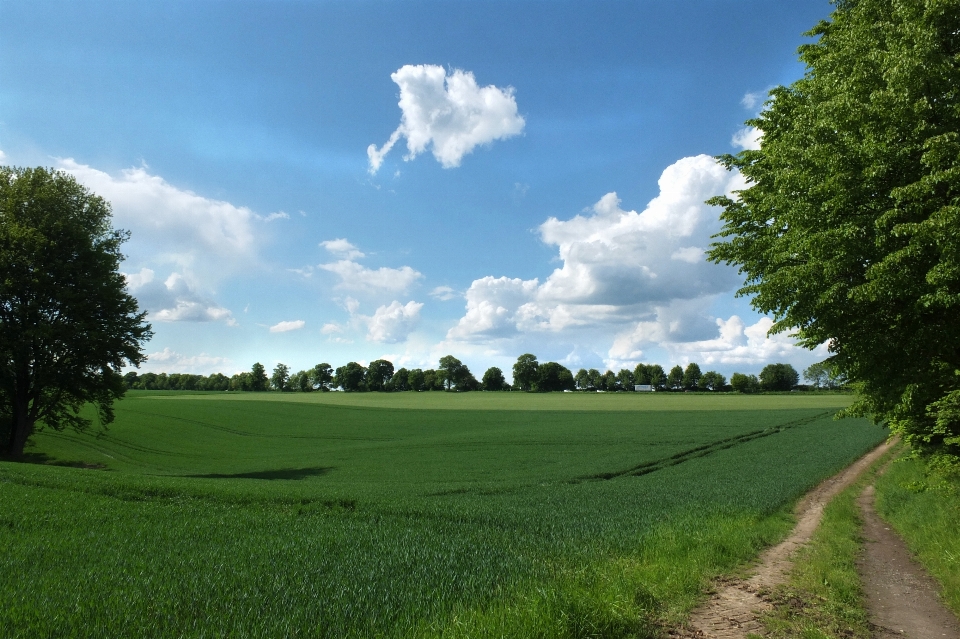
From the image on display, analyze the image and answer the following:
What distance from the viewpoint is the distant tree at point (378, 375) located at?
171000 millimetres

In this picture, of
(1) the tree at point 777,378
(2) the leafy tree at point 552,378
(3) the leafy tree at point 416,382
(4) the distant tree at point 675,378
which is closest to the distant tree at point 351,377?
(3) the leafy tree at point 416,382

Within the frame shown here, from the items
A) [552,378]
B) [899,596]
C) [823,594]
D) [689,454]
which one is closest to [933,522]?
[899,596]

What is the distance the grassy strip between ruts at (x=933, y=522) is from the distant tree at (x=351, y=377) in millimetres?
163137

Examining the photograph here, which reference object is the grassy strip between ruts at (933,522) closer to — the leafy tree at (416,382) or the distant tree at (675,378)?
the leafy tree at (416,382)

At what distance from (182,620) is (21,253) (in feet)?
108

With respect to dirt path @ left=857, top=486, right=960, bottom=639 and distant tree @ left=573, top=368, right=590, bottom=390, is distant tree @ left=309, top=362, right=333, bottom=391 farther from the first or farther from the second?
dirt path @ left=857, top=486, right=960, bottom=639

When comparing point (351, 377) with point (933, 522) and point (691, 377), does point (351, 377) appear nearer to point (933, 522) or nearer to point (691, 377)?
point (691, 377)

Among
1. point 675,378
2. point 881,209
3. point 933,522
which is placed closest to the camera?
point 933,522

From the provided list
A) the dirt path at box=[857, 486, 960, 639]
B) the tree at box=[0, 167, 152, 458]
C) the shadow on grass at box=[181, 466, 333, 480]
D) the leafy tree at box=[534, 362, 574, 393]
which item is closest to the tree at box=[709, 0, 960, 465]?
the dirt path at box=[857, 486, 960, 639]

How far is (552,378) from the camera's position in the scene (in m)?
166

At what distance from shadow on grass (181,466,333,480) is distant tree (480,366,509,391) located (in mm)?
137547

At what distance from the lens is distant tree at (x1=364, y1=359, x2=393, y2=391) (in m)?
171

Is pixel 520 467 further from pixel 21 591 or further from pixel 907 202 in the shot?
pixel 21 591

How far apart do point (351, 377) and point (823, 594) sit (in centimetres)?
16951
